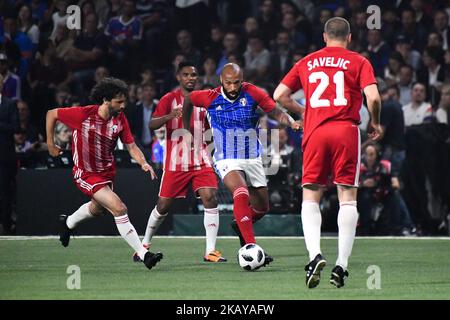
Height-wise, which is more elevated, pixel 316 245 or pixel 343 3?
pixel 343 3

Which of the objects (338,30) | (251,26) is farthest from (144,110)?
(338,30)

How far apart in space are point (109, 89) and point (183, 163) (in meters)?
2.01

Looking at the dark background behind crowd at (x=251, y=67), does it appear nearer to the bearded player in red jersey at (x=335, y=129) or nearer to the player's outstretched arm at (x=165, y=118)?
the player's outstretched arm at (x=165, y=118)

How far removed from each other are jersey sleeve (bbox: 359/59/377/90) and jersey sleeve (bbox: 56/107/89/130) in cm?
394

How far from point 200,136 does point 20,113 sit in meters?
6.63

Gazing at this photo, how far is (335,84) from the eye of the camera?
11398 millimetres

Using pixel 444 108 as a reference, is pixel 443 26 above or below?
above

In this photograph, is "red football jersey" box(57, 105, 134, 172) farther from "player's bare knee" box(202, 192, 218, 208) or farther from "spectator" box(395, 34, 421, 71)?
"spectator" box(395, 34, 421, 71)

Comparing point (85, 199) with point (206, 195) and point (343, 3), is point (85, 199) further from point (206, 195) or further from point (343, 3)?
point (343, 3)

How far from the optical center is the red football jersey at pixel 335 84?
11398 mm

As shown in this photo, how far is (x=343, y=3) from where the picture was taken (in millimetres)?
23094

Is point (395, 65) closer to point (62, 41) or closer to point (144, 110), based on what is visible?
point (144, 110)

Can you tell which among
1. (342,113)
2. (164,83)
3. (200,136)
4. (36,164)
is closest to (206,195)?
(200,136)

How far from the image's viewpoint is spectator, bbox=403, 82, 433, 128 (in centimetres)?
2078
